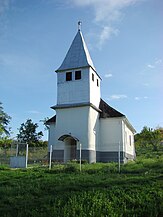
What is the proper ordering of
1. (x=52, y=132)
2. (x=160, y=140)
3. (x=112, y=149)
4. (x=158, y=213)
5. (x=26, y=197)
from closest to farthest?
1. (x=158, y=213)
2. (x=26, y=197)
3. (x=112, y=149)
4. (x=52, y=132)
5. (x=160, y=140)

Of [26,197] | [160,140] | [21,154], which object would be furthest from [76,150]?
[160,140]

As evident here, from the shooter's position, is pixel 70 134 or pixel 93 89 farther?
pixel 93 89

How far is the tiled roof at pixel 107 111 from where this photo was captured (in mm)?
26073

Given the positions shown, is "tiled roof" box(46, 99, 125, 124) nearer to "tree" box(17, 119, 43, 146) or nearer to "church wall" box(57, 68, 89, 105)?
"church wall" box(57, 68, 89, 105)

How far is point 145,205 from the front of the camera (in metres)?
5.74

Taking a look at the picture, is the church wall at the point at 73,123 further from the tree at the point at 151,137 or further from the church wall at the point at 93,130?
the tree at the point at 151,137

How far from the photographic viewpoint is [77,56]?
27.0m

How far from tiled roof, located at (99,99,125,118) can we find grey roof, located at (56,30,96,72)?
173 inches

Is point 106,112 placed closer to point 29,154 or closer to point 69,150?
point 69,150

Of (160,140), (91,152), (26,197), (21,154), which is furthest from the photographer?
(160,140)

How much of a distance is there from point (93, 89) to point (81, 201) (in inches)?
806

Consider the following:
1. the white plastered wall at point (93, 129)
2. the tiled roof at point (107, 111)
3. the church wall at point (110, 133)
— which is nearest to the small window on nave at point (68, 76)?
the white plastered wall at point (93, 129)

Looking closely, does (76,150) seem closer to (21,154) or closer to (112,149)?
(112,149)

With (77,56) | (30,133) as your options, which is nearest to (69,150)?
(77,56)
